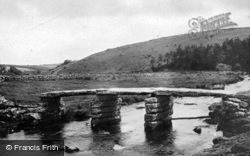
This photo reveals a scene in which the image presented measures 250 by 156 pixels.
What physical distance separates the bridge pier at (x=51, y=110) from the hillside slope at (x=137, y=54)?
52921 mm

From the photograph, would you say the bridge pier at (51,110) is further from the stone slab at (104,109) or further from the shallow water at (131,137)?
the stone slab at (104,109)

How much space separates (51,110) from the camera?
118 ft

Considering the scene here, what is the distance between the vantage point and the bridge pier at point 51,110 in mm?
35188

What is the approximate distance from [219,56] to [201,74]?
35.6 ft

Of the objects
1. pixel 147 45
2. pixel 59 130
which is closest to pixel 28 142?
pixel 59 130

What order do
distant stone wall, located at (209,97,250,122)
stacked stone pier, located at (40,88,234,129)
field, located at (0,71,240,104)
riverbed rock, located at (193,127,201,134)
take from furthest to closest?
field, located at (0,71,240,104)
stacked stone pier, located at (40,88,234,129)
riverbed rock, located at (193,127,201,134)
distant stone wall, located at (209,97,250,122)

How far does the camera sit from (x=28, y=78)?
5731cm

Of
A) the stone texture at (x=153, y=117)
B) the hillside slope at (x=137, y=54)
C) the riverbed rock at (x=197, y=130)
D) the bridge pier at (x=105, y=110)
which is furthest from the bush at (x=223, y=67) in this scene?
the riverbed rock at (x=197, y=130)

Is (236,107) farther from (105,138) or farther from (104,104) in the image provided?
(104,104)

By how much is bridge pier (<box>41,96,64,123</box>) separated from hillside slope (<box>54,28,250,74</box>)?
5292 cm

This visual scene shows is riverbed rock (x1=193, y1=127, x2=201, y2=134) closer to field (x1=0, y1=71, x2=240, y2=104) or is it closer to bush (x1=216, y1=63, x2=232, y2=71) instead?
field (x1=0, y1=71, x2=240, y2=104)

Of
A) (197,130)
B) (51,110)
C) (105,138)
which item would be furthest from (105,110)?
(197,130)

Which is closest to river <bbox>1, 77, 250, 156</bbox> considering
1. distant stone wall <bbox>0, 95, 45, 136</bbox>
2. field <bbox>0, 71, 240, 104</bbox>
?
distant stone wall <bbox>0, 95, 45, 136</bbox>

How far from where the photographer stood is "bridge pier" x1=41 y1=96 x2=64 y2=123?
3519 centimetres
